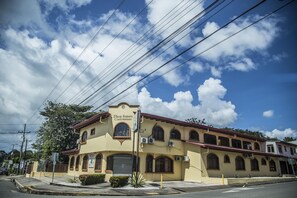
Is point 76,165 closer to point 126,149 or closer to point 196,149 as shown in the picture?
point 126,149

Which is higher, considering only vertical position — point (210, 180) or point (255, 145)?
point (255, 145)

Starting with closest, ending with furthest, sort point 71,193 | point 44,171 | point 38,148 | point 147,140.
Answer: point 71,193 → point 147,140 → point 44,171 → point 38,148

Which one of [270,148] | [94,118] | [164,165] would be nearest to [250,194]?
[164,165]

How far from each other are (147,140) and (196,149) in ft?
19.5

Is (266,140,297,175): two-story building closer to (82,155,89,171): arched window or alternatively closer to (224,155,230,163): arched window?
(224,155,230,163): arched window

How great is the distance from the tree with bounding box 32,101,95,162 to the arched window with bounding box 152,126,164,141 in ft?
58.9

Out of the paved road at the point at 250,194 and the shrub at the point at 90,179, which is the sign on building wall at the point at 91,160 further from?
the paved road at the point at 250,194

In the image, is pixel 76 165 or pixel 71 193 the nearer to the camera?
pixel 71 193

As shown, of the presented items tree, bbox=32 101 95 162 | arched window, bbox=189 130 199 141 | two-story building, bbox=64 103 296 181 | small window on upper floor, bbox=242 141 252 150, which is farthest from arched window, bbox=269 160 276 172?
tree, bbox=32 101 95 162

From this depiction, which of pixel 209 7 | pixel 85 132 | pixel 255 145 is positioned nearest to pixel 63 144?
pixel 85 132

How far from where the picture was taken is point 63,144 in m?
36.0

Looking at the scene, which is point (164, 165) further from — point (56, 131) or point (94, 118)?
point (56, 131)

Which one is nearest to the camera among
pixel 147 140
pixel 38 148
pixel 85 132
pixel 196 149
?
pixel 147 140

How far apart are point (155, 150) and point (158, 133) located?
1945 mm
